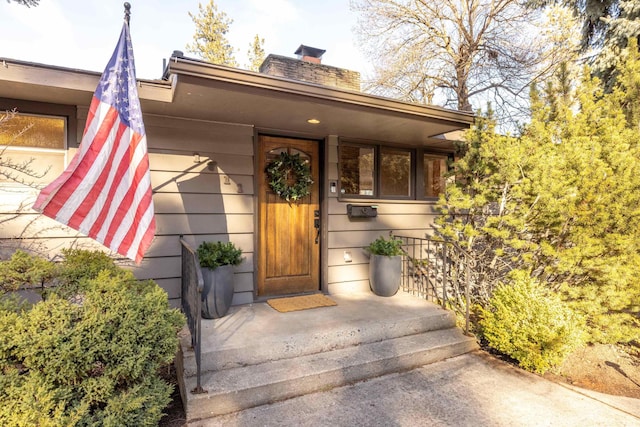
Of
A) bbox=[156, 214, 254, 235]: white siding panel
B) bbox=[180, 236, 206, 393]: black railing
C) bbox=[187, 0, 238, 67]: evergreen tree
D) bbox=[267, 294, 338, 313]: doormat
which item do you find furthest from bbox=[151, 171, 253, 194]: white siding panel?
bbox=[187, 0, 238, 67]: evergreen tree

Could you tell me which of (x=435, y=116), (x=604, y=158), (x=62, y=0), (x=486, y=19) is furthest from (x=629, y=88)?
(x=62, y=0)

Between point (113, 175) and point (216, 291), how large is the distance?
1546 mm

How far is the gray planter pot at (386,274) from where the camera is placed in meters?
4.37

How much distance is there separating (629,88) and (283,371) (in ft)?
15.6

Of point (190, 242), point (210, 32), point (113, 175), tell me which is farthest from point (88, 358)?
point (210, 32)

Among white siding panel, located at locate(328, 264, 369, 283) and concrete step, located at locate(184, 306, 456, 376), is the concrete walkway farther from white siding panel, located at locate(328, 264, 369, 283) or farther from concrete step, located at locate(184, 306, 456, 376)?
white siding panel, located at locate(328, 264, 369, 283)

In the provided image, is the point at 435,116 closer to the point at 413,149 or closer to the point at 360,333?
the point at 413,149

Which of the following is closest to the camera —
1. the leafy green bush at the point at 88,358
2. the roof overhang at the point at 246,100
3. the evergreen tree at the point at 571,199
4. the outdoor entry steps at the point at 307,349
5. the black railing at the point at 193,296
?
the leafy green bush at the point at 88,358

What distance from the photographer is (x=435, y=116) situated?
12.5 feet

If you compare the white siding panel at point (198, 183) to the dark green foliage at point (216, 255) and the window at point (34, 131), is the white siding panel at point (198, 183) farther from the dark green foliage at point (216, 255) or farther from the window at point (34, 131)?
the window at point (34, 131)

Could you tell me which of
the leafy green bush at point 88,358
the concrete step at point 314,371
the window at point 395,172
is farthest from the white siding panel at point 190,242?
the window at point 395,172

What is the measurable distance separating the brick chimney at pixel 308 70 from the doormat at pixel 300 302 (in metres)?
3.25

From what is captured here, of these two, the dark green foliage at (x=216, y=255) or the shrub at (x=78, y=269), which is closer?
the shrub at (x=78, y=269)

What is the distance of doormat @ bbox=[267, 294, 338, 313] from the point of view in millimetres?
3895
